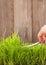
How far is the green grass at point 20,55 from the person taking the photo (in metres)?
1.81

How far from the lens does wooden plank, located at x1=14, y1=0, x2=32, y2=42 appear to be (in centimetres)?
224

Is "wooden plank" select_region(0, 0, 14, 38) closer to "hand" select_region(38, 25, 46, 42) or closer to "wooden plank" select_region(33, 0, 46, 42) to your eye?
"wooden plank" select_region(33, 0, 46, 42)

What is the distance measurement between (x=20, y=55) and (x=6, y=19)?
57 cm

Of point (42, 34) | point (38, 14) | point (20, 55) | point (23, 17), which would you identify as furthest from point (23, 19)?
point (42, 34)

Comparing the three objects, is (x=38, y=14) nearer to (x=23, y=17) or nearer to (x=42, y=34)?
(x=23, y=17)

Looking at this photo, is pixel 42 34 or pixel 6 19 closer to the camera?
pixel 42 34

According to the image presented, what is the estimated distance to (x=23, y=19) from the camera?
225cm

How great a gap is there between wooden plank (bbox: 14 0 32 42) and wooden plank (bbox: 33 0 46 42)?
0.04 metres

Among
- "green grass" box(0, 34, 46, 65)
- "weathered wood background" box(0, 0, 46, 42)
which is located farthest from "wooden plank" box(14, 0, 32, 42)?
"green grass" box(0, 34, 46, 65)

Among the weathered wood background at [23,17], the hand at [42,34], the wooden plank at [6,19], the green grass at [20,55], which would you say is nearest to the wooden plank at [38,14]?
the weathered wood background at [23,17]

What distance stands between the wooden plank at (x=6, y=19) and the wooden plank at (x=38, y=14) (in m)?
0.18

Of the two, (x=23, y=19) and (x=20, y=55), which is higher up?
(x=23, y=19)

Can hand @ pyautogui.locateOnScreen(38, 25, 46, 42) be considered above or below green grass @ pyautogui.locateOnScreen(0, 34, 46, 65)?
above

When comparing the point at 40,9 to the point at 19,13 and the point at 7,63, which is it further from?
the point at 7,63
